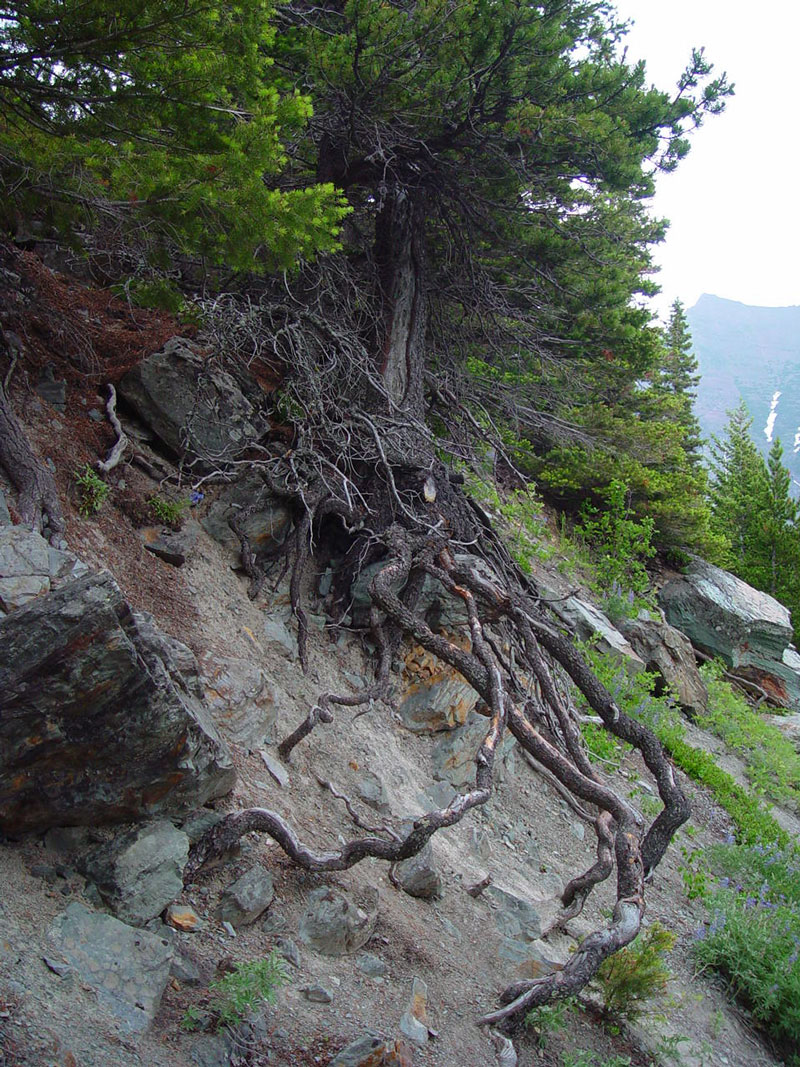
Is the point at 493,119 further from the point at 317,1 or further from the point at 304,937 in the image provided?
the point at 304,937

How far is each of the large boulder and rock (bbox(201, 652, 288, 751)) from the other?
1081cm

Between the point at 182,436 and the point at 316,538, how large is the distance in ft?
5.41

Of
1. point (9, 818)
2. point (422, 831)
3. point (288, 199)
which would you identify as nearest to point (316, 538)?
point (288, 199)

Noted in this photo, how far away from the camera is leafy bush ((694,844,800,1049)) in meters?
4.55

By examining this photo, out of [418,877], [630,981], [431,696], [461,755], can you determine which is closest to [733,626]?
[461,755]

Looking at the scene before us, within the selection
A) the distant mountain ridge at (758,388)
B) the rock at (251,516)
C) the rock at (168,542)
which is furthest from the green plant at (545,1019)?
the distant mountain ridge at (758,388)

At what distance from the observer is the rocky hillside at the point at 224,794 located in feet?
8.64

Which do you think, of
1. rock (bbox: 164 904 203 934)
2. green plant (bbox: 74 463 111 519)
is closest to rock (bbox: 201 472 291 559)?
green plant (bbox: 74 463 111 519)

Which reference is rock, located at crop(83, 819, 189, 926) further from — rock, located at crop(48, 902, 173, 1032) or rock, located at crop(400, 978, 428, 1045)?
rock, located at crop(400, 978, 428, 1045)

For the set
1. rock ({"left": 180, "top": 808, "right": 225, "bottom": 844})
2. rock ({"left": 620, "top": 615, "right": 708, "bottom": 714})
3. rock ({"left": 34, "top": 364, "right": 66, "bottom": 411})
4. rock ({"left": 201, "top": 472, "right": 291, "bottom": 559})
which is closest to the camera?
rock ({"left": 180, "top": 808, "right": 225, "bottom": 844})

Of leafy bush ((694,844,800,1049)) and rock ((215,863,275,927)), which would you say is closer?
rock ((215,863,275,927))

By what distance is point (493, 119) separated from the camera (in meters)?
6.28

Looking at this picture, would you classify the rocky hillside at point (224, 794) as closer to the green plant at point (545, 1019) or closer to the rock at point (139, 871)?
the rock at point (139, 871)

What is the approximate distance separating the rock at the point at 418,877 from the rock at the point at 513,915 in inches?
19.6
